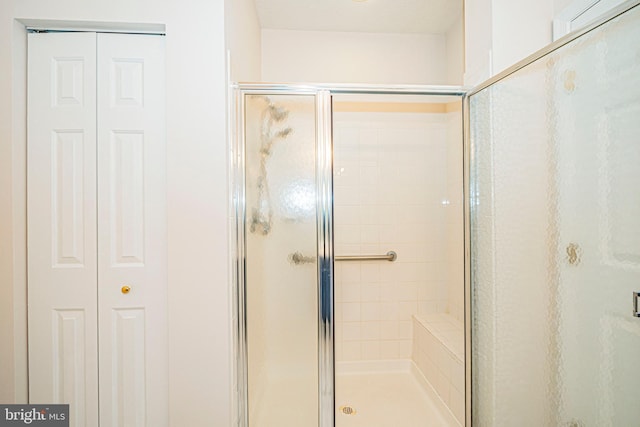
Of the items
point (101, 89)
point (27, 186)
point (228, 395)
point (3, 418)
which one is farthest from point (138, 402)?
point (101, 89)

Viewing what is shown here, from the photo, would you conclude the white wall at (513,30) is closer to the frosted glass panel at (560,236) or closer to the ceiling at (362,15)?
the frosted glass panel at (560,236)

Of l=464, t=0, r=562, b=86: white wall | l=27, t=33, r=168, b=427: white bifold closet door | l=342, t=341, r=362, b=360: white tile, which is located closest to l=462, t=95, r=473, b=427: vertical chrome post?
l=464, t=0, r=562, b=86: white wall

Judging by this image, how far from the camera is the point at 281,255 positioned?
1.48m

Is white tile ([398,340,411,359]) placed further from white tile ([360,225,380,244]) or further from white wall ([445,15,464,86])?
white wall ([445,15,464,86])

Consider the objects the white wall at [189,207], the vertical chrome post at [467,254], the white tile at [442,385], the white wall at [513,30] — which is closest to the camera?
the white wall at [189,207]

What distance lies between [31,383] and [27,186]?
867 mm

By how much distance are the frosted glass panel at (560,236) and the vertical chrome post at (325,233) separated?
74 cm

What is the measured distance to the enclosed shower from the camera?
958 millimetres

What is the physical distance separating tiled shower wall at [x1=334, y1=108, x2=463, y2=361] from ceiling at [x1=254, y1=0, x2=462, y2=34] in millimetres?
670

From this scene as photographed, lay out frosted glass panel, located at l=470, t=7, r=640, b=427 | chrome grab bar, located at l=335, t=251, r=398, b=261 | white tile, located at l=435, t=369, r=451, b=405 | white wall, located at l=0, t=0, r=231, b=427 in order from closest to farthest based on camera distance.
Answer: frosted glass panel, located at l=470, t=7, r=640, b=427 → white wall, located at l=0, t=0, r=231, b=427 → white tile, located at l=435, t=369, r=451, b=405 → chrome grab bar, located at l=335, t=251, r=398, b=261

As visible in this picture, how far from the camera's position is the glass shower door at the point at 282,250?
1.46 metres

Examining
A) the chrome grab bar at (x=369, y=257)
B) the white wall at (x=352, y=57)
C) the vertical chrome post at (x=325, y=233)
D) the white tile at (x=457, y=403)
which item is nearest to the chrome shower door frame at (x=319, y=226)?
the vertical chrome post at (x=325, y=233)

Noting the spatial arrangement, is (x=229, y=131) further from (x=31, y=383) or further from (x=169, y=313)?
(x=31, y=383)

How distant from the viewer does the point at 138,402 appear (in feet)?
4.41
